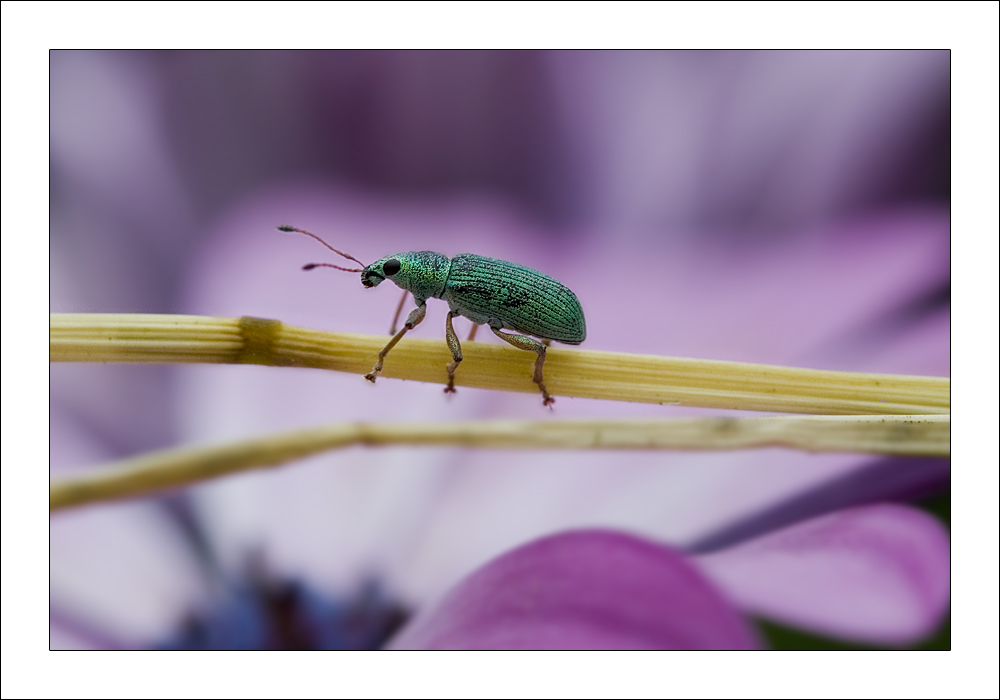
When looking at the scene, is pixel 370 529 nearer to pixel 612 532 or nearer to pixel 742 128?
pixel 612 532

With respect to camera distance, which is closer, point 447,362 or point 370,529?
point 447,362

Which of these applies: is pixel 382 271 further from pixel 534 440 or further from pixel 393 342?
pixel 534 440

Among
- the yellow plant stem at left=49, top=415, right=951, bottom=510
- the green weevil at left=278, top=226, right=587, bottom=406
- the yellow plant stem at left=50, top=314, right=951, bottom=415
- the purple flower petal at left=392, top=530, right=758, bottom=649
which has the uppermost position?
the green weevil at left=278, top=226, right=587, bottom=406

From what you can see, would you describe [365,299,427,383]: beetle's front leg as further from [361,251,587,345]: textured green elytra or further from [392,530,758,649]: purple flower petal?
[392,530,758,649]: purple flower petal

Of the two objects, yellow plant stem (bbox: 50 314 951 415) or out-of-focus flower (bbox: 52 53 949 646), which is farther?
out-of-focus flower (bbox: 52 53 949 646)

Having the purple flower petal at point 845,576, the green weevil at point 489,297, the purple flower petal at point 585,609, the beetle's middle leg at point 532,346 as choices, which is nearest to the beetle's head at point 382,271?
the green weevil at point 489,297

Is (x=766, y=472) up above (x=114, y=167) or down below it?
below

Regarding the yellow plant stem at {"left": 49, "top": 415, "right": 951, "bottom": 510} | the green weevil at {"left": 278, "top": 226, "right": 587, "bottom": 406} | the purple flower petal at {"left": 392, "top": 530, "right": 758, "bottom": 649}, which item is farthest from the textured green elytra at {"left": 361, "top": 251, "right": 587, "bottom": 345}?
the purple flower petal at {"left": 392, "top": 530, "right": 758, "bottom": 649}

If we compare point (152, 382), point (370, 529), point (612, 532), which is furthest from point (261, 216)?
point (612, 532)

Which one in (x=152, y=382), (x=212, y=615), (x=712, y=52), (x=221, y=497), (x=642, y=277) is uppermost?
(x=712, y=52)
